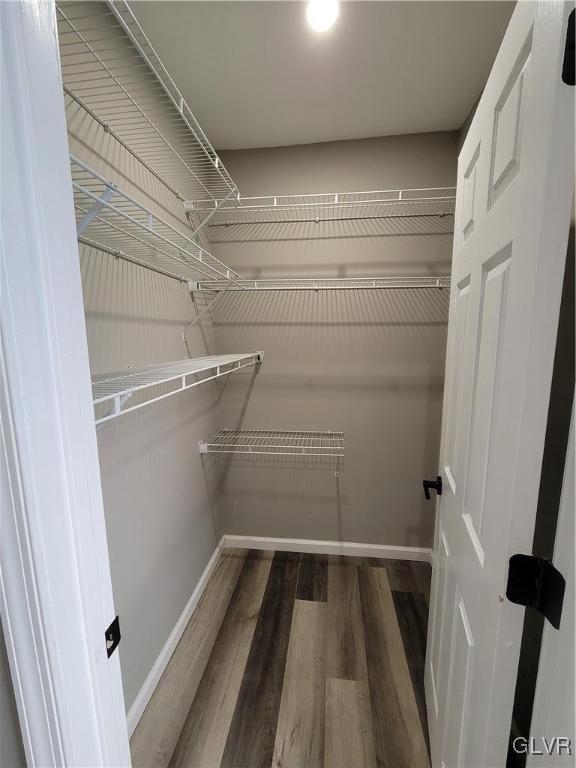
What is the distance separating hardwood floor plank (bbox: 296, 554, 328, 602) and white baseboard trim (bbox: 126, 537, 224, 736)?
0.57 metres

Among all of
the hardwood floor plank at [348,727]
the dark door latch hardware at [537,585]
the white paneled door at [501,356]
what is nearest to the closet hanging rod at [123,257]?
the white paneled door at [501,356]

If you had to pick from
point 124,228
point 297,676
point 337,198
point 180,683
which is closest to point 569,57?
point 124,228

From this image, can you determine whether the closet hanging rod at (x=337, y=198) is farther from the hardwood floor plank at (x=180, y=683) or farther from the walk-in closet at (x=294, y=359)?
the hardwood floor plank at (x=180, y=683)

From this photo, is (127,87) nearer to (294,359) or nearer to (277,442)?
(294,359)

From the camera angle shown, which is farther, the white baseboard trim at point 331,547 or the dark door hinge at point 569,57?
the white baseboard trim at point 331,547

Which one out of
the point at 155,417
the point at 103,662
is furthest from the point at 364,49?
the point at 103,662

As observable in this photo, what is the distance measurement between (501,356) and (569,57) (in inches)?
17.9

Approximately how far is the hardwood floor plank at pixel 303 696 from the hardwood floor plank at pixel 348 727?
0.03 metres

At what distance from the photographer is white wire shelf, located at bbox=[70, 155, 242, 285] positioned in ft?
2.27

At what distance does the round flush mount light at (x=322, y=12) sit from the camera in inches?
38.6

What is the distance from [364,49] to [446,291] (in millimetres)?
1161

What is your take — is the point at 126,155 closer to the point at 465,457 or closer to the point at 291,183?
the point at 291,183

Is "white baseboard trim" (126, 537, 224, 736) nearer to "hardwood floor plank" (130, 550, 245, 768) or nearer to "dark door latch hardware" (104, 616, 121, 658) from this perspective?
"hardwood floor plank" (130, 550, 245, 768)

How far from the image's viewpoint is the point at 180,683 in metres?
1.36
